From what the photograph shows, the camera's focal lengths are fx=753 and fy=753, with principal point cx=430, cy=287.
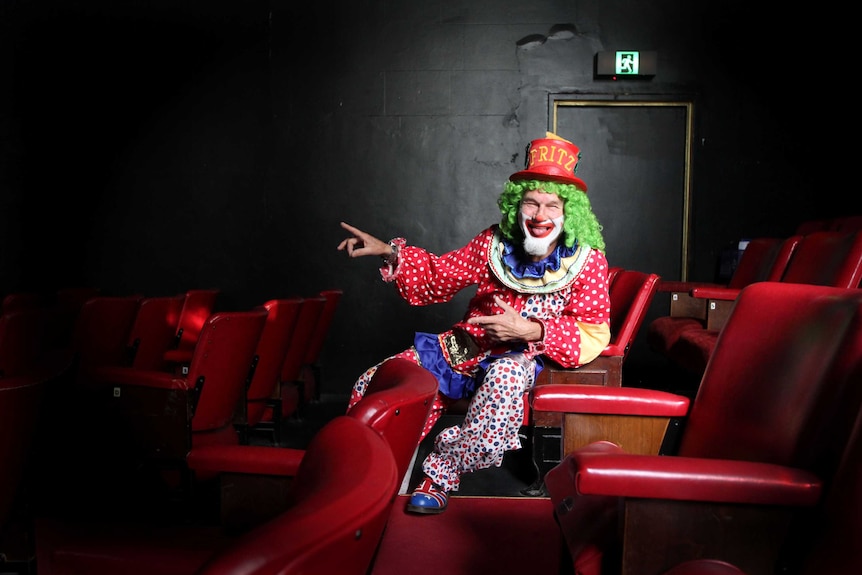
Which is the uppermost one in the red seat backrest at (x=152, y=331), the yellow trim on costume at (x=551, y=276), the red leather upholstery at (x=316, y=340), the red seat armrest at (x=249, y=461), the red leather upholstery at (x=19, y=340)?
the yellow trim on costume at (x=551, y=276)

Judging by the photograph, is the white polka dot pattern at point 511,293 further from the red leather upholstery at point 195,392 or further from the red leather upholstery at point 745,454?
the red leather upholstery at point 745,454

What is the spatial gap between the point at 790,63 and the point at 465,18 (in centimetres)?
223

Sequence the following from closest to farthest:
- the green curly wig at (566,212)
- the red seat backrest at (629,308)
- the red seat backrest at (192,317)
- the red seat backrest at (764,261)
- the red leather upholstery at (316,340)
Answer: the green curly wig at (566,212) → the red seat backrest at (629,308) → the red seat backrest at (764,261) → the red seat backrest at (192,317) → the red leather upholstery at (316,340)

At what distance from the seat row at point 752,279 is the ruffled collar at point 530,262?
3.13ft

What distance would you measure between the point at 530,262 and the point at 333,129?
3.04m

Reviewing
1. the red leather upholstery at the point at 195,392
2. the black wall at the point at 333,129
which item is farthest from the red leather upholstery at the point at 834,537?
the black wall at the point at 333,129

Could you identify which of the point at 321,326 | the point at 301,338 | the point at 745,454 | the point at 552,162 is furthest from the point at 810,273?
the point at 321,326

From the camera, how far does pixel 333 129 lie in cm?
531

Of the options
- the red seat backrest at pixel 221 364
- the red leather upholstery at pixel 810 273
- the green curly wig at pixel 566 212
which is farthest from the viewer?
the red leather upholstery at pixel 810 273

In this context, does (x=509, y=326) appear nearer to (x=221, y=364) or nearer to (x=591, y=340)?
(x=591, y=340)

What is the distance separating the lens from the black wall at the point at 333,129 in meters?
5.17

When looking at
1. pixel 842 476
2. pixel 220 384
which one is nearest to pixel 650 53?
pixel 220 384

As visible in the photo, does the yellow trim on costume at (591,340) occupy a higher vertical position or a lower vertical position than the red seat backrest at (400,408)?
lower

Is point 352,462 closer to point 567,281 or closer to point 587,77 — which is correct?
point 567,281
